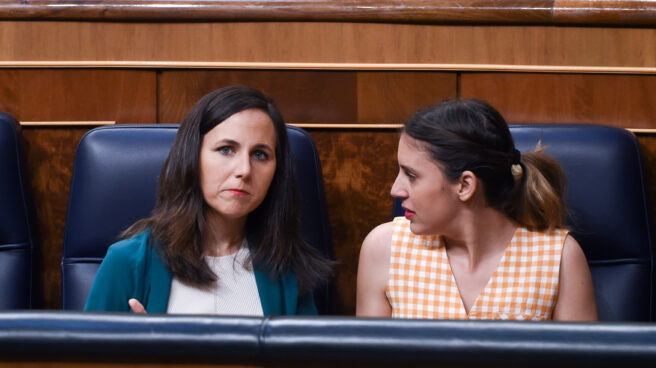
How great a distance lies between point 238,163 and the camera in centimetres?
95

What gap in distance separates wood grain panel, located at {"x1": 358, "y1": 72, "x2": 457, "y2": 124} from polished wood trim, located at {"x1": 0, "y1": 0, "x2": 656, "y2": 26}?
0.33 ft

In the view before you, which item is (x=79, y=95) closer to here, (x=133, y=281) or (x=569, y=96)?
(x=133, y=281)

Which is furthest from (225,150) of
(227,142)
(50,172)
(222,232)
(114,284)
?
(50,172)

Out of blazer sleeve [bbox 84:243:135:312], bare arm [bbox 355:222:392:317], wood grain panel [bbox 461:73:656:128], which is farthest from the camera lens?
wood grain panel [bbox 461:73:656:128]

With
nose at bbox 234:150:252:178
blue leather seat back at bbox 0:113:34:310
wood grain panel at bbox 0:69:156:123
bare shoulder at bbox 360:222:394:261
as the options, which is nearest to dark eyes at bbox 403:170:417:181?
bare shoulder at bbox 360:222:394:261

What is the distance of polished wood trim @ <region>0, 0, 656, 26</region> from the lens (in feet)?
4.01

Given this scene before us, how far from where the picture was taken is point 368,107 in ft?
4.07

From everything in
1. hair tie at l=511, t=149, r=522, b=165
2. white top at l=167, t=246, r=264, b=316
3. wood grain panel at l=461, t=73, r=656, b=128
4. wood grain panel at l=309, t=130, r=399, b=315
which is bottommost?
white top at l=167, t=246, r=264, b=316

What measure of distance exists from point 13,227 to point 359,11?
66cm

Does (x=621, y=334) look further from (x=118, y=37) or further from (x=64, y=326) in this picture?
(x=118, y=37)

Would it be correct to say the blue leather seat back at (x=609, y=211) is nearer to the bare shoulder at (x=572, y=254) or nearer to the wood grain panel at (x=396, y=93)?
the bare shoulder at (x=572, y=254)

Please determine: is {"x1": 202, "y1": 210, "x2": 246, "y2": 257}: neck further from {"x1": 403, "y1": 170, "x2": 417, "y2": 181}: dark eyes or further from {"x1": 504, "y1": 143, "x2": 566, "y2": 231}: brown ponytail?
{"x1": 504, "y1": 143, "x2": 566, "y2": 231}: brown ponytail

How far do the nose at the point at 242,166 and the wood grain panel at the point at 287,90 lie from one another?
305mm

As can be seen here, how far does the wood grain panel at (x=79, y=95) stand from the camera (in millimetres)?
1250
